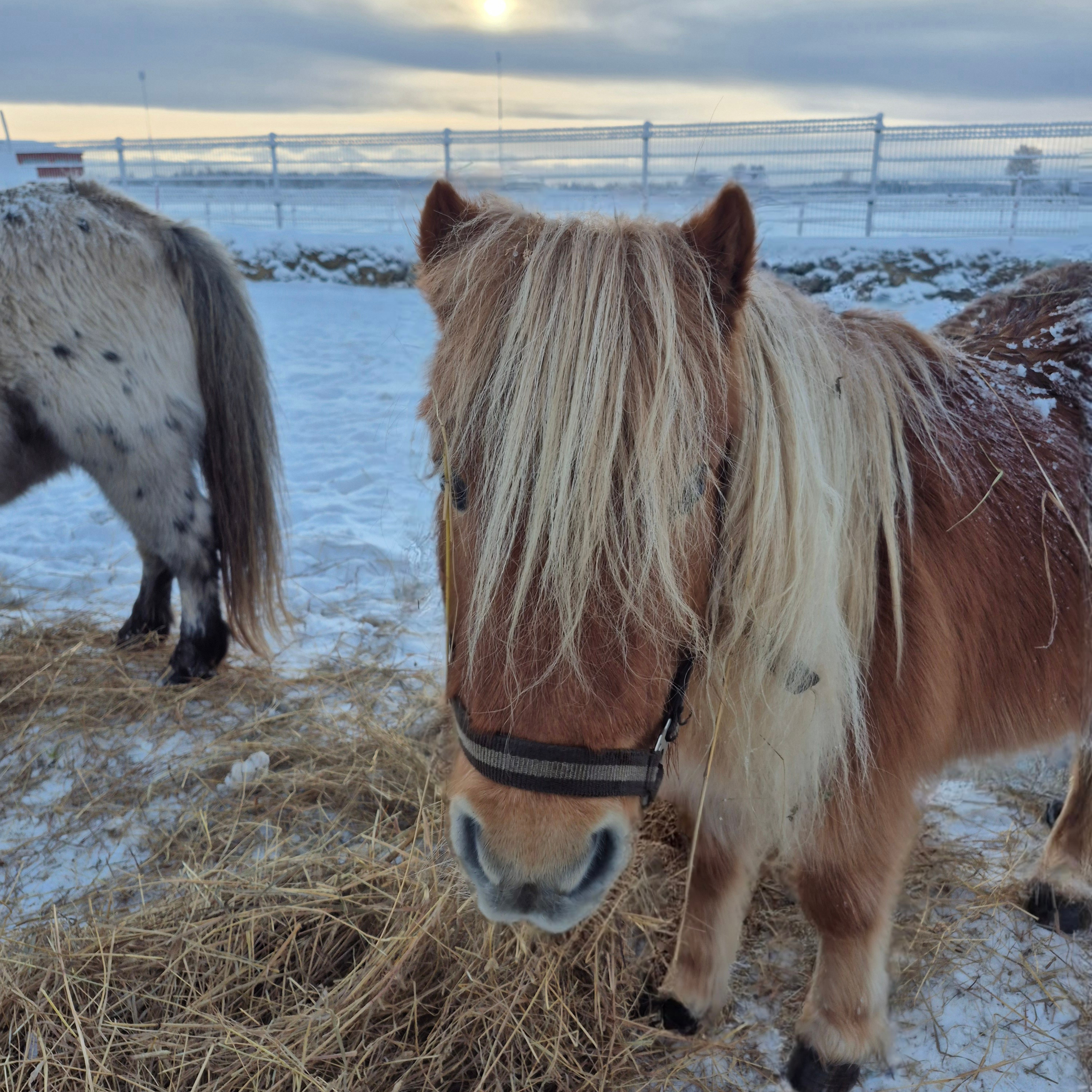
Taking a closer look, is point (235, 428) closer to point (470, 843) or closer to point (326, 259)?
point (470, 843)

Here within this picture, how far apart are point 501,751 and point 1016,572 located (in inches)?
49.2

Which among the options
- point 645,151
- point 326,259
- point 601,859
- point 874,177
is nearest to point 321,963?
point 601,859

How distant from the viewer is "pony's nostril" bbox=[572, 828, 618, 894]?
3.77ft

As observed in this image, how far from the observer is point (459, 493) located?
1.25 meters

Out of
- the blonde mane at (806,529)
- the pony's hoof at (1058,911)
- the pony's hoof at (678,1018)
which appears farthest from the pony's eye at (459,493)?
the pony's hoof at (1058,911)

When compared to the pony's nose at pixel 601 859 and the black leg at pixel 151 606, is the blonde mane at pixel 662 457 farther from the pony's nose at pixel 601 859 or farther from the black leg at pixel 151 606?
the black leg at pixel 151 606

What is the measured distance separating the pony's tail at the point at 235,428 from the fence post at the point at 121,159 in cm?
1413

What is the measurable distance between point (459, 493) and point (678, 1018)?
61.9 inches

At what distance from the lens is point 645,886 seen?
2.24 m

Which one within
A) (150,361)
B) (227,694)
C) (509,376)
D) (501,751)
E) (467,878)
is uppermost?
(509,376)

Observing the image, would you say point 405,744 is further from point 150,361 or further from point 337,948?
point 150,361

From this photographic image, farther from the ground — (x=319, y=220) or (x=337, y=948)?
(x=319, y=220)

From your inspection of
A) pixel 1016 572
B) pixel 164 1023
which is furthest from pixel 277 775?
pixel 1016 572

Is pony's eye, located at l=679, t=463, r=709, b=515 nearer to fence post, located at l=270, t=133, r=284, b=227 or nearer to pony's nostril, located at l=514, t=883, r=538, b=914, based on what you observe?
pony's nostril, located at l=514, t=883, r=538, b=914
